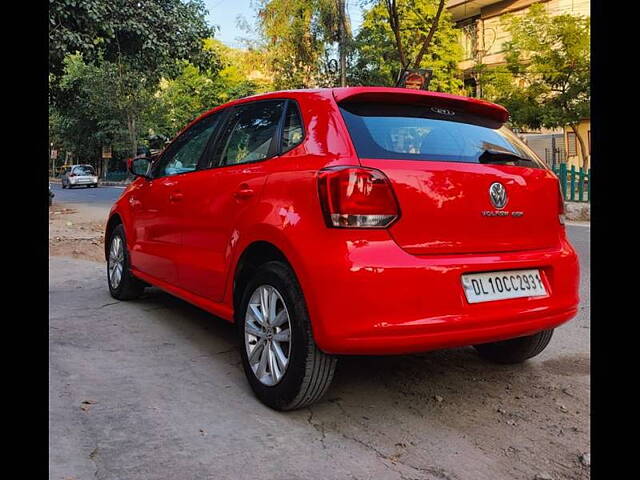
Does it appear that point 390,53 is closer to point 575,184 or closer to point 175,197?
point 575,184

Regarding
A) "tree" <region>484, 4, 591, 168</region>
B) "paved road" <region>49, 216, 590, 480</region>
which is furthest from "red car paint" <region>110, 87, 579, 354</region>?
"tree" <region>484, 4, 591, 168</region>

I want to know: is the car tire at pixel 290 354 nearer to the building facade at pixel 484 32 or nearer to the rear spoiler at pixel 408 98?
the rear spoiler at pixel 408 98

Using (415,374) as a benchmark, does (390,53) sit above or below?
above

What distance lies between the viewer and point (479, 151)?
10.4ft

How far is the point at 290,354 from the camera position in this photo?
2973 millimetres

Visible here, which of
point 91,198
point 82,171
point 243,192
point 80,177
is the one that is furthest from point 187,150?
point 82,171

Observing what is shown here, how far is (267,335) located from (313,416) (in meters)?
0.47

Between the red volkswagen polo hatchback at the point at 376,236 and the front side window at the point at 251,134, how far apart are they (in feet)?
0.05

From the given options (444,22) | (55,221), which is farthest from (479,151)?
(444,22)

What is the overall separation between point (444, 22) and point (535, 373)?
75.6 feet

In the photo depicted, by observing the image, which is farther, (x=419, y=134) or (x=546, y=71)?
(x=546, y=71)

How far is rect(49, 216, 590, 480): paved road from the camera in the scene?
2.54m
